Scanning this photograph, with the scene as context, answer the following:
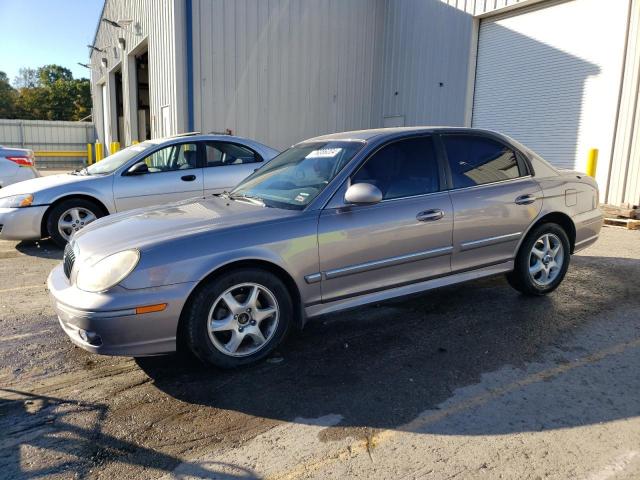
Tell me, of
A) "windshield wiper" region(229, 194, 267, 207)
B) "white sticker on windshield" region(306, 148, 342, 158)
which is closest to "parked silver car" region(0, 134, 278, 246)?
"windshield wiper" region(229, 194, 267, 207)

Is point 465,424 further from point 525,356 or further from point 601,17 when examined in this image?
point 601,17

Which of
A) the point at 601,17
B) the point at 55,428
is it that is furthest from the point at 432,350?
the point at 601,17

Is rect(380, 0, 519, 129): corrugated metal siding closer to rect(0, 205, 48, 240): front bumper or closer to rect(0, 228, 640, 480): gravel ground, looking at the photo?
rect(0, 228, 640, 480): gravel ground

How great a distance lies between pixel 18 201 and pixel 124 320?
4787 millimetres

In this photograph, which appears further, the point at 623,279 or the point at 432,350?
the point at 623,279

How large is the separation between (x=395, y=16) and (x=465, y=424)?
580 inches

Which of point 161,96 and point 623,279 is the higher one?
point 161,96

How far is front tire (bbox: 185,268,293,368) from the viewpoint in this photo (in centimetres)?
323

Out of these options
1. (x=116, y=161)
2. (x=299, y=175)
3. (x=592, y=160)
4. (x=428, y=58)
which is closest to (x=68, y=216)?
(x=116, y=161)

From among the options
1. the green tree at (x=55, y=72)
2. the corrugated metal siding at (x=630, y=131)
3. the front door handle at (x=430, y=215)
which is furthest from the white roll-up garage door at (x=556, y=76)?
the green tree at (x=55, y=72)

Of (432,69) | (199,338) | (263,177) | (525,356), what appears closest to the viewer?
(199,338)

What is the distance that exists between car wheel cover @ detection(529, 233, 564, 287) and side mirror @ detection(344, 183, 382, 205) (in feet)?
6.15

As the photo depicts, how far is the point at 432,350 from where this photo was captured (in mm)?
3762

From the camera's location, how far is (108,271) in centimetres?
315
